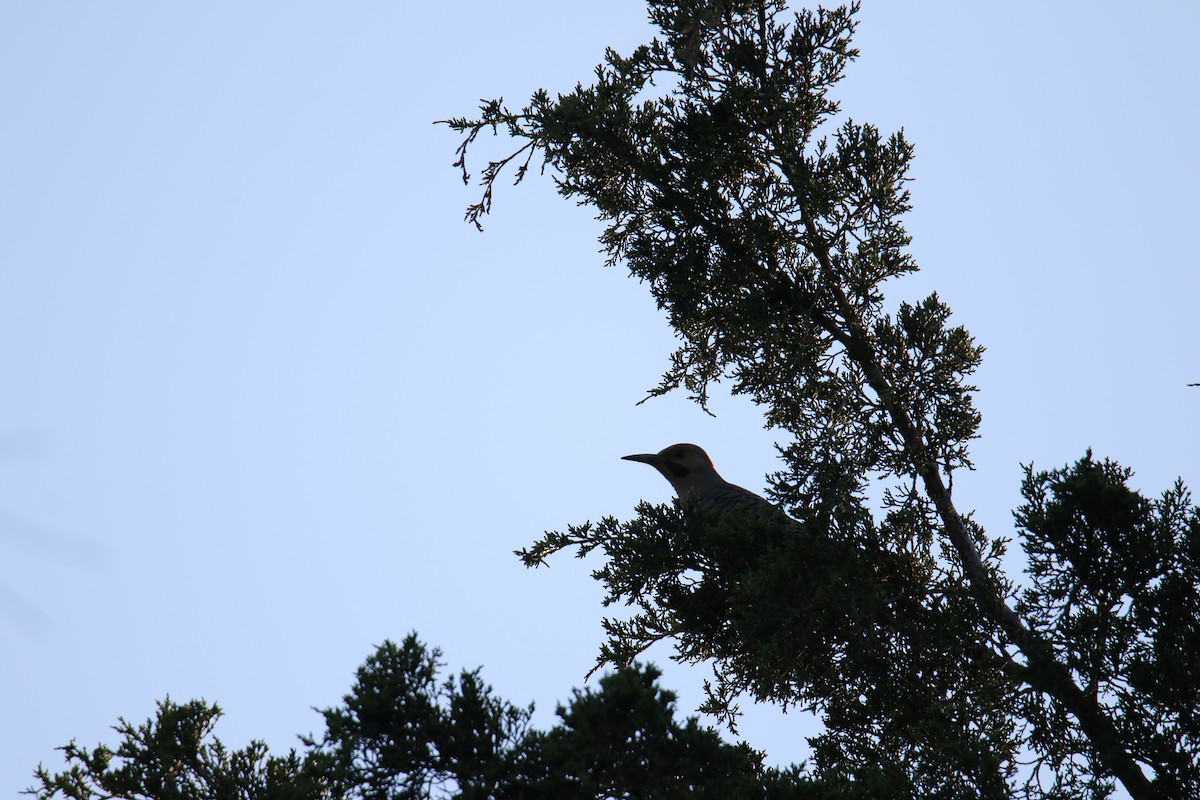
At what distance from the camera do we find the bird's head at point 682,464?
34.6 feet

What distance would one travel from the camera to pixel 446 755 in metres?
4.93

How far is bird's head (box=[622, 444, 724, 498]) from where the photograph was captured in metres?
10.5

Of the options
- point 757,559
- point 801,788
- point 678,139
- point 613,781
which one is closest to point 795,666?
point 757,559

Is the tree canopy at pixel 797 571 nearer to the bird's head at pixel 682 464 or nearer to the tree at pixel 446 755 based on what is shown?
the tree at pixel 446 755

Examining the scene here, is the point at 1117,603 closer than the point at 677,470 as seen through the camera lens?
Yes

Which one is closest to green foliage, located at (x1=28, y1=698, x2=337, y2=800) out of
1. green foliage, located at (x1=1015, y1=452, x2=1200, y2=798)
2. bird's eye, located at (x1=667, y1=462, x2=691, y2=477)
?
green foliage, located at (x1=1015, y1=452, x2=1200, y2=798)

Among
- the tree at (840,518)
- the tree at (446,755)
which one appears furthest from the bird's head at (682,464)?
the tree at (446,755)

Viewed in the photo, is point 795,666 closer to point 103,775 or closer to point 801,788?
point 801,788

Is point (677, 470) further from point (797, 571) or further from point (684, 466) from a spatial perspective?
point (797, 571)

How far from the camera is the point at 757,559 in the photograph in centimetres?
654

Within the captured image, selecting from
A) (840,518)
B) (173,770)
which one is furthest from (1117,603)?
(173,770)

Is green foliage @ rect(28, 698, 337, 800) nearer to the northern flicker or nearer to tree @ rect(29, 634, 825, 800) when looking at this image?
tree @ rect(29, 634, 825, 800)

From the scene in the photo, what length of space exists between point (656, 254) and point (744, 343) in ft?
2.82

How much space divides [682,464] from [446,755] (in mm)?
5882
